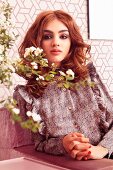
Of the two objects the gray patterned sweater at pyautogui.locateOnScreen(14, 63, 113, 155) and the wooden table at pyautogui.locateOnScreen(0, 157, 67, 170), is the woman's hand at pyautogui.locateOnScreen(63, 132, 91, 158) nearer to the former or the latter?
the wooden table at pyautogui.locateOnScreen(0, 157, 67, 170)

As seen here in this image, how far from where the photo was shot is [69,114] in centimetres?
169

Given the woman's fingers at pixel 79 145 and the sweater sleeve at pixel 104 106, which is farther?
the sweater sleeve at pixel 104 106

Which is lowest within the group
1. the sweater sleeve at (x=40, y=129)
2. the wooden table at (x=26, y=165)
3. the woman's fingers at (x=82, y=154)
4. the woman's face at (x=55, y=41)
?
the wooden table at (x=26, y=165)

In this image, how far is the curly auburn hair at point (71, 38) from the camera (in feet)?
5.71

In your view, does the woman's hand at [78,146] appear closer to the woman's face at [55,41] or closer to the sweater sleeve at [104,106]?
the sweater sleeve at [104,106]

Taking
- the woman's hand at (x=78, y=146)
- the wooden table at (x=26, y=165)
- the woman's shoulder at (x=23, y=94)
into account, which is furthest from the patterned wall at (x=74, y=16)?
the woman's hand at (x=78, y=146)

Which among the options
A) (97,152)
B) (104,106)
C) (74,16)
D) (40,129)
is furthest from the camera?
(74,16)

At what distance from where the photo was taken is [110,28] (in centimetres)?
303

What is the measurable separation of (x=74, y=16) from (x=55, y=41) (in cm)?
116

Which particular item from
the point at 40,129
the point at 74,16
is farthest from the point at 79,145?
the point at 74,16

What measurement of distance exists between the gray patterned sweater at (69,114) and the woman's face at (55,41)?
154 millimetres

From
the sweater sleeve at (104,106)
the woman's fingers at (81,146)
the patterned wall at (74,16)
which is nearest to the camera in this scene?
the woman's fingers at (81,146)

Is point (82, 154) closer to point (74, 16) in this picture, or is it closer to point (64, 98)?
point (64, 98)

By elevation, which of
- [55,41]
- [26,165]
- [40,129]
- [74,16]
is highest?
[74,16]
